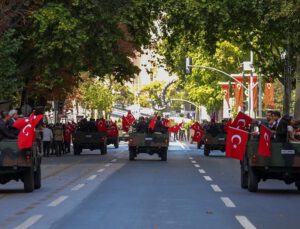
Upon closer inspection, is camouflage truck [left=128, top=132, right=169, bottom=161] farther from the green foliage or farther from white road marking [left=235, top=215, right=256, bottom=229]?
white road marking [left=235, top=215, right=256, bottom=229]

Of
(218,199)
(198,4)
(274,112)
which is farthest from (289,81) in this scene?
(218,199)

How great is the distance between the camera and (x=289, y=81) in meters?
→ 43.8

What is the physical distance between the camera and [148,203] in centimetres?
1736

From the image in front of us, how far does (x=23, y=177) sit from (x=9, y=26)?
19281mm

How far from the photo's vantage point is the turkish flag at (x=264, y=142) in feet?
63.8

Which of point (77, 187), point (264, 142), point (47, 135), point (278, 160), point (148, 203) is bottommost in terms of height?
point (148, 203)

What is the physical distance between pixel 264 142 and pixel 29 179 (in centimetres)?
500

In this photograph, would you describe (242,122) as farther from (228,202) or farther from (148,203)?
(148,203)

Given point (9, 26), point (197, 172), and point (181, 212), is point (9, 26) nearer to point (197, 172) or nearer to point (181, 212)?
point (197, 172)

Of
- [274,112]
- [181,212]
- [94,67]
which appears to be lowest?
[181,212]

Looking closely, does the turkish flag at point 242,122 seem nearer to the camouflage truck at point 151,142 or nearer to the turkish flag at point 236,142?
the turkish flag at point 236,142

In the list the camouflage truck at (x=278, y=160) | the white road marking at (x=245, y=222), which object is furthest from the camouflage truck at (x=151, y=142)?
the white road marking at (x=245, y=222)

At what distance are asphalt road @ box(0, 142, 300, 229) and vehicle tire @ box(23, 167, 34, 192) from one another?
185 millimetres

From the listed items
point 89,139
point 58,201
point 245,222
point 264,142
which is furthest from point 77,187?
point 89,139
